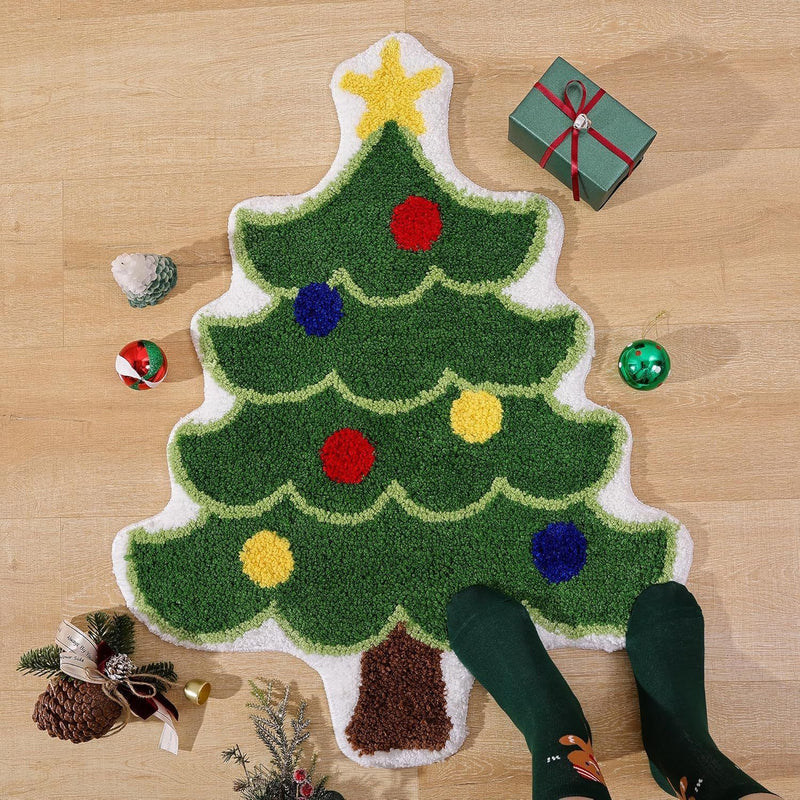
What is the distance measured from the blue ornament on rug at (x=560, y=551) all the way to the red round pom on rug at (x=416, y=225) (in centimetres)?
58

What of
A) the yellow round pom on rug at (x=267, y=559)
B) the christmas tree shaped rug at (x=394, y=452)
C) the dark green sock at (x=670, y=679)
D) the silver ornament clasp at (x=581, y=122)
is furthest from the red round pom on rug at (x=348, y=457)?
the silver ornament clasp at (x=581, y=122)

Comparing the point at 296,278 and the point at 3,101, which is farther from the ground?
the point at 3,101

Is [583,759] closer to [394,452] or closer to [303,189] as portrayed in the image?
[394,452]

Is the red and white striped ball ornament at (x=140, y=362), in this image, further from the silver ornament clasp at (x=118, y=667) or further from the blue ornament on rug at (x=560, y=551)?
the blue ornament on rug at (x=560, y=551)

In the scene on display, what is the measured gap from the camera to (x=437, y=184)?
49.5 inches

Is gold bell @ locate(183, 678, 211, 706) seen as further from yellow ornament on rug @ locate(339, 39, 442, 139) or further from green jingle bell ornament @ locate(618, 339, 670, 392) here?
yellow ornament on rug @ locate(339, 39, 442, 139)

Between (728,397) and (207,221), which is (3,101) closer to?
(207,221)

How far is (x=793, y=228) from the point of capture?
4.08 ft

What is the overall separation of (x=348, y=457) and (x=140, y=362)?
412mm

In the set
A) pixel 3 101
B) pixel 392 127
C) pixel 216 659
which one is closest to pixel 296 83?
pixel 392 127

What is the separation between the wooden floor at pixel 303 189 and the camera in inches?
48.1

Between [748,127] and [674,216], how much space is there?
22cm

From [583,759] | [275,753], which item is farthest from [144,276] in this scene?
[583,759]

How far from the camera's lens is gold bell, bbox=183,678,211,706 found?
3.90 ft
